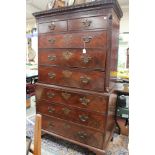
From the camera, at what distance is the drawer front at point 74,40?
1.73 m

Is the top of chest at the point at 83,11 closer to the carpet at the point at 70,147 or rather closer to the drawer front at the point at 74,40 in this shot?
the drawer front at the point at 74,40

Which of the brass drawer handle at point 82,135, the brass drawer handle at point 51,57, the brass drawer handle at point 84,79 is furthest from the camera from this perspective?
the brass drawer handle at point 51,57

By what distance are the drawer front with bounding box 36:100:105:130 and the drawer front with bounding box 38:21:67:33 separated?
37.5 inches

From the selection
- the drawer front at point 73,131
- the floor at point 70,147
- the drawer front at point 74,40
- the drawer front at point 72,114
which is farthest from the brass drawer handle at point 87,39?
the floor at point 70,147

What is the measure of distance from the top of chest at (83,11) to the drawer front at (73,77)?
0.62 metres

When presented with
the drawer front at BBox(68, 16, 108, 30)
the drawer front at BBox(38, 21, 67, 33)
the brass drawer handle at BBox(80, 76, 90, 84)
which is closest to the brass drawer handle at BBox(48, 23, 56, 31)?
the drawer front at BBox(38, 21, 67, 33)

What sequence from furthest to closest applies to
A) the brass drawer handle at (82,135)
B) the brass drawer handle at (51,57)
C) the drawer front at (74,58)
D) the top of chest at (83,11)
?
1. the brass drawer handle at (51,57)
2. the brass drawer handle at (82,135)
3. the drawer front at (74,58)
4. the top of chest at (83,11)

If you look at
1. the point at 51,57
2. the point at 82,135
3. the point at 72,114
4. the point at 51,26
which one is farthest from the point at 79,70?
the point at 82,135

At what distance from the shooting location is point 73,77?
198cm
